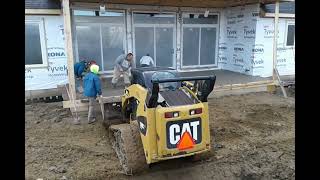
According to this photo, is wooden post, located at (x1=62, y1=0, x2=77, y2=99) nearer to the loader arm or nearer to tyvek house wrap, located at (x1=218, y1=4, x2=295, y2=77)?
the loader arm

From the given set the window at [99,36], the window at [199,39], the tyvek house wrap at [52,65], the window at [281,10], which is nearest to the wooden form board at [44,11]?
the tyvek house wrap at [52,65]

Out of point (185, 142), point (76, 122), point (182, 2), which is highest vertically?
point (182, 2)

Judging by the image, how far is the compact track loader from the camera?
4.12 m

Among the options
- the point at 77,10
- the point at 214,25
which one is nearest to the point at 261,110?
the point at 214,25

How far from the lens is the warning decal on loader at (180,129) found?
4121mm

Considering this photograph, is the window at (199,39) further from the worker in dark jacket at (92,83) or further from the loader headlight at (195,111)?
the loader headlight at (195,111)

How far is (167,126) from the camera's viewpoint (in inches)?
161

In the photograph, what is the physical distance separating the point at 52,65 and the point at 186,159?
22.8 ft

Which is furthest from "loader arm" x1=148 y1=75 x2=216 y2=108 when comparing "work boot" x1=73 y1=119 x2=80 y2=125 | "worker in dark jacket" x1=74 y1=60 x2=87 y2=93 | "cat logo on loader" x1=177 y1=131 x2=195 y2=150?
"worker in dark jacket" x1=74 y1=60 x2=87 y2=93

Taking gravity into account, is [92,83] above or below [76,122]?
above

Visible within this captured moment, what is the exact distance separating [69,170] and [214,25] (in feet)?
33.3

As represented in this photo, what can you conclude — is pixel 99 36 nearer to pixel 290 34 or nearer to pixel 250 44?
pixel 250 44

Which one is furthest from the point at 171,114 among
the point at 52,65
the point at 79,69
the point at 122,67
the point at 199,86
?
the point at 52,65

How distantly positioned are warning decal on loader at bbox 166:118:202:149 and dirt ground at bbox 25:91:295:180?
87cm
